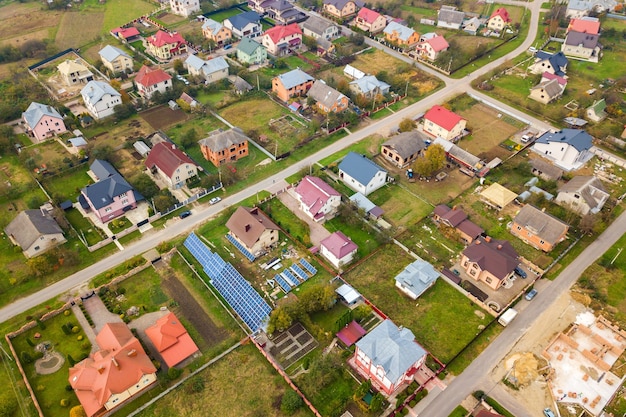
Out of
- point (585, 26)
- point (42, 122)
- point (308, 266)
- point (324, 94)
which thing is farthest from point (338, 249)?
point (585, 26)

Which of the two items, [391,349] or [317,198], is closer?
[391,349]

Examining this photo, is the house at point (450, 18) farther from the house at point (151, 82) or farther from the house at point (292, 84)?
the house at point (151, 82)

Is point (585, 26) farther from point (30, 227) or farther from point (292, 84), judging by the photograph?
point (30, 227)

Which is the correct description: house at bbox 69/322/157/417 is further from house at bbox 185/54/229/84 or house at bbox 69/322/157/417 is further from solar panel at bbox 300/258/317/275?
house at bbox 185/54/229/84

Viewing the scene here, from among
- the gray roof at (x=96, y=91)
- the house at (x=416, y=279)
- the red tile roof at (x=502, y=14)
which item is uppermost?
the red tile roof at (x=502, y=14)

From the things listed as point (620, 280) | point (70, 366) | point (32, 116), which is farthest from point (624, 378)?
point (32, 116)

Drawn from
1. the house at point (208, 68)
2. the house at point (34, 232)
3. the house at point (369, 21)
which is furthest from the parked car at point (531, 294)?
the house at point (369, 21)
